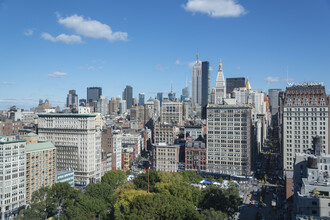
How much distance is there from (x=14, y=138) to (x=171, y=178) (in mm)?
57847

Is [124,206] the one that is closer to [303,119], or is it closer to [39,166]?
[39,166]

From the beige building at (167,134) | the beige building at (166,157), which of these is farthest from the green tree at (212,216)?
the beige building at (167,134)

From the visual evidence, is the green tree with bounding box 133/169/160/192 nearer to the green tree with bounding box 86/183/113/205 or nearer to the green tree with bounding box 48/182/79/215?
the green tree with bounding box 86/183/113/205

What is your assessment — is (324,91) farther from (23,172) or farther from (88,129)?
(23,172)

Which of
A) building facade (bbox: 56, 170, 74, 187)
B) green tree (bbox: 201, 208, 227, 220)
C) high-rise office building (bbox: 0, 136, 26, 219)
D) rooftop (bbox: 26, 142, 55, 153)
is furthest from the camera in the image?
building facade (bbox: 56, 170, 74, 187)

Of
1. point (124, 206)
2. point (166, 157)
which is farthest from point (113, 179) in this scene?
point (166, 157)

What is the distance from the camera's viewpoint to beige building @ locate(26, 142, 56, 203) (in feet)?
353

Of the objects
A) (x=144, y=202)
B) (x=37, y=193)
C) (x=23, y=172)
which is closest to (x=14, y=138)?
(x=23, y=172)

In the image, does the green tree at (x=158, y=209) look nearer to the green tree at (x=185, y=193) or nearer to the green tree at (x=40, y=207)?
the green tree at (x=185, y=193)

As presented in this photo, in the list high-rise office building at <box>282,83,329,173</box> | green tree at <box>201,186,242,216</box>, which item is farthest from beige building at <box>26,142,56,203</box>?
high-rise office building at <box>282,83,329,173</box>

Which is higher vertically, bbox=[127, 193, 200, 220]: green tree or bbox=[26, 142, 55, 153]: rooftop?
bbox=[26, 142, 55, 153]: rooftop

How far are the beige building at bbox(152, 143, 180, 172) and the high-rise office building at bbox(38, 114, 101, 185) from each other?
3668 cm

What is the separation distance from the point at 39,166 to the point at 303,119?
372ft

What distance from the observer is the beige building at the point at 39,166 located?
107500 mm
